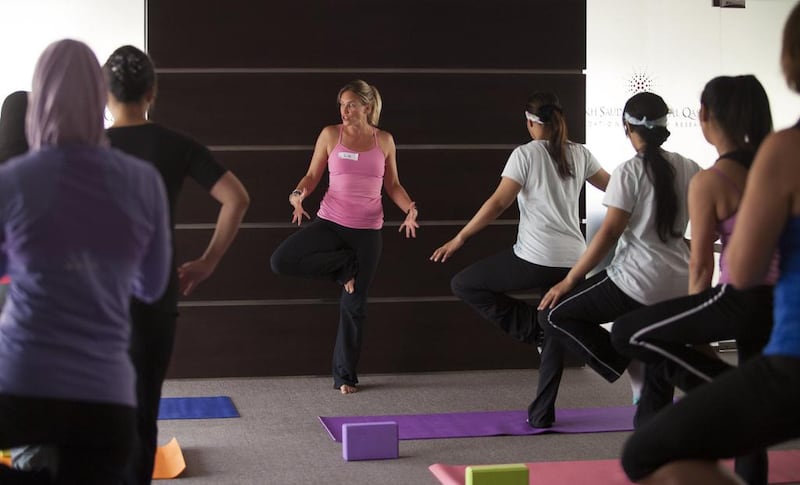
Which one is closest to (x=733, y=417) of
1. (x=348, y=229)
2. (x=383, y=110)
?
(x=348, y=229)

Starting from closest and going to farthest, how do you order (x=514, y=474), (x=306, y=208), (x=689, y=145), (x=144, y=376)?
(x=144, y=376) < (x=514, y=474) < (x=306, y=208) < (x=689, y=145)

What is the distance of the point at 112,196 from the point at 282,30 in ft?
12.9

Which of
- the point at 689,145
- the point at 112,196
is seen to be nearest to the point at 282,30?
the point at 689,145

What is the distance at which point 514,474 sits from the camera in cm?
319

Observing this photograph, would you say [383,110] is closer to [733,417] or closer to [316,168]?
[316,168]

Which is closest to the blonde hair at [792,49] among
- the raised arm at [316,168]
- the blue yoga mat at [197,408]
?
the blue yoga mat at [197,408]

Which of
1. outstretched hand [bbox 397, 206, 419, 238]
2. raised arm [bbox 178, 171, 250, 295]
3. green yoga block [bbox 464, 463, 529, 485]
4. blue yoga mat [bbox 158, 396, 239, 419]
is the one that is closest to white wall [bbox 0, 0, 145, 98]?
outstretched hand [bbox 397, 206, 419, 238]

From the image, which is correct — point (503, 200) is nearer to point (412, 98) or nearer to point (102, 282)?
point (412, 98)

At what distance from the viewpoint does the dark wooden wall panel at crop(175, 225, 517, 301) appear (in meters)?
5.59

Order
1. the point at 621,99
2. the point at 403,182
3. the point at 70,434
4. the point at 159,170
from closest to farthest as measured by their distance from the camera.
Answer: the point at 70,434, the point at 159,170, the point at 403,182, the point at 621,99

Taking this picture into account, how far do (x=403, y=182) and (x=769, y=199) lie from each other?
154 inches

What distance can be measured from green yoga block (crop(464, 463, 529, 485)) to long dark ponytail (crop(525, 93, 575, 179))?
1573 mm

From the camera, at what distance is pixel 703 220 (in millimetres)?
2943

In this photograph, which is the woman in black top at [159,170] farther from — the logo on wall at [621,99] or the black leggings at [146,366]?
the logo on wall at [621,99]
